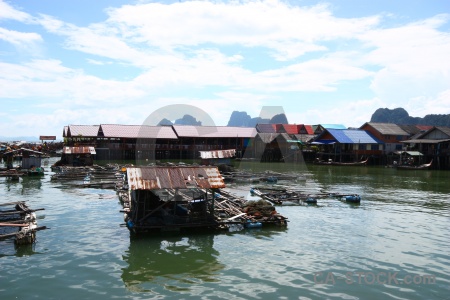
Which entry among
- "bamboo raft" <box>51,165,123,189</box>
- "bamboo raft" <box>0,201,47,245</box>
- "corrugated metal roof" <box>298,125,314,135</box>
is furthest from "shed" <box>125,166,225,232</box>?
"corrugated metal roof" <box>298,125,314,135</box>

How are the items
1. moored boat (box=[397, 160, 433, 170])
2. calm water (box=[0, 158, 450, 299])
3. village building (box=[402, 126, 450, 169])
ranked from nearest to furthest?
calm water (box=[0, 158, 450, 299]), moored boat (box=[397, 160, 433, 170]), village building (box=[402, 126, 450, 169])

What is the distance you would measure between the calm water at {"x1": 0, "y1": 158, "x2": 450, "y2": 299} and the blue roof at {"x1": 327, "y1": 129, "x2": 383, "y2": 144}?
150 feet

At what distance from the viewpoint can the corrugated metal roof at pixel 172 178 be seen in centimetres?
1756

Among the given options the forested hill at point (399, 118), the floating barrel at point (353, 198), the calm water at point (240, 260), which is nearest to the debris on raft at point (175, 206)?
the calm water at point (240, 260)

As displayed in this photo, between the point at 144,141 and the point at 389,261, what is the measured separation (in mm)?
60561

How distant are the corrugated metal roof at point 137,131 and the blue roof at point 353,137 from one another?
95.7 feet

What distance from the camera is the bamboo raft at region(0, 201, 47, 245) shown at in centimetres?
1556

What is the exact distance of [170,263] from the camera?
1466 cm

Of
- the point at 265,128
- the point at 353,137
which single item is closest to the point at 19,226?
the point at 353,137

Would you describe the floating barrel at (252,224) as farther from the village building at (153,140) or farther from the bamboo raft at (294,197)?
the village building at (153,140)

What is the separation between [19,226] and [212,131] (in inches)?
2336

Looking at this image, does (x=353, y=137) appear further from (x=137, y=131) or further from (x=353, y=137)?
(x=137, y=131)

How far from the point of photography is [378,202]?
28.8m

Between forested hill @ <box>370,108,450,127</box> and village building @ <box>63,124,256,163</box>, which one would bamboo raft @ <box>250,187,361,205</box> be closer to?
village building @ <box>63,124,256,163</box>
